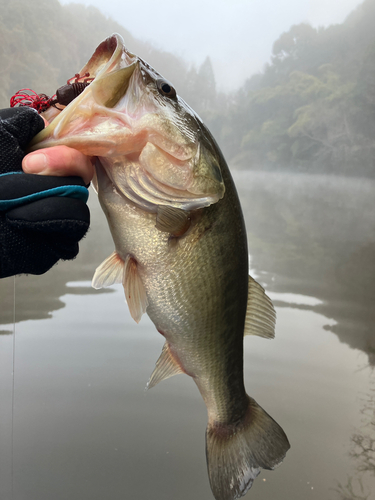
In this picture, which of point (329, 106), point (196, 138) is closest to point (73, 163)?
point (196, 138)

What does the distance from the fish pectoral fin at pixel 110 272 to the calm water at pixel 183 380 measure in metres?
1.07

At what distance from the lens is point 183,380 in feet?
5.56

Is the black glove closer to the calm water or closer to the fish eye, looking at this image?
the fish eye

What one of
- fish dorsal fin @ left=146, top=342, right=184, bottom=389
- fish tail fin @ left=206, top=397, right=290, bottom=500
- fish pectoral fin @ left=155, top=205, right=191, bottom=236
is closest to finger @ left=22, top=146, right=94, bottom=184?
fish pectoral fin @ left=155, top=205, right=191, bottom=236

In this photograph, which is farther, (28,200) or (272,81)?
(272,81)

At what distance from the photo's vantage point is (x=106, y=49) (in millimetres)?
487

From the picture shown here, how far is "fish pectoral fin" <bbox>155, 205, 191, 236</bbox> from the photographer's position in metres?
0.53

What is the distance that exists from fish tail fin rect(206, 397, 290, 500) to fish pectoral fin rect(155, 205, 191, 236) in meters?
0.48

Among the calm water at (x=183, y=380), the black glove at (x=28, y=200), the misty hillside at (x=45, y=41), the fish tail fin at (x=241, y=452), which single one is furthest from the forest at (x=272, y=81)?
the fish tail fin at (x=241, y=452)

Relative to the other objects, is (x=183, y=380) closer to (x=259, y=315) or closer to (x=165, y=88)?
(x=259, y=315)

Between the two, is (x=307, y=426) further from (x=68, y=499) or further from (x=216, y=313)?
(x=216, y=313)

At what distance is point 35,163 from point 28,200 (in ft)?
0.18

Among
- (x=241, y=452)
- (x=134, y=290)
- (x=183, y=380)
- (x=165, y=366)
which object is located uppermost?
(x=134, y=290)

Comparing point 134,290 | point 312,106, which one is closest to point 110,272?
Result: point 134,290
